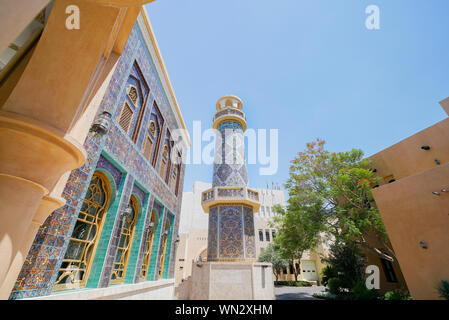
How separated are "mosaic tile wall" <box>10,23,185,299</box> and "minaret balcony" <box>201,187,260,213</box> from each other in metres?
1.99

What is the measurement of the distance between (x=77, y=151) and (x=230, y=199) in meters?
7.08

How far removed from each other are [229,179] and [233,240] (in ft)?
9.19

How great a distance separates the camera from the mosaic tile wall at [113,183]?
2.76 m

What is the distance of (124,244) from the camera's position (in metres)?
5.13

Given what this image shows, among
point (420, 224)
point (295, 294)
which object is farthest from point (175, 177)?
point (295, 294)

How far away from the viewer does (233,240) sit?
8.05 meters

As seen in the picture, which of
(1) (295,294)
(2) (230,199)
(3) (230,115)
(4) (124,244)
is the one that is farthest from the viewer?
(1) (295,294)

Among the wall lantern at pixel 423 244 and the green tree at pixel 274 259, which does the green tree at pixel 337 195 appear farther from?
the green tree at pixel 274 259

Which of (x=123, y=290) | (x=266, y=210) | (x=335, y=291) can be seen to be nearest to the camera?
(x=123, y=290)

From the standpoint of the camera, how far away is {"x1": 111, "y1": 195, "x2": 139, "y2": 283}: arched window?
4.73 metres

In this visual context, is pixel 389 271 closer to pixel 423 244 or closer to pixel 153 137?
pixel 423 244

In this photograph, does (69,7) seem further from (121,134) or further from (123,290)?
(123,290)

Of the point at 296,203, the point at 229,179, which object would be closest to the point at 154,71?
the point at 229,179

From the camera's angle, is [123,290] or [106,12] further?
[123,290]
